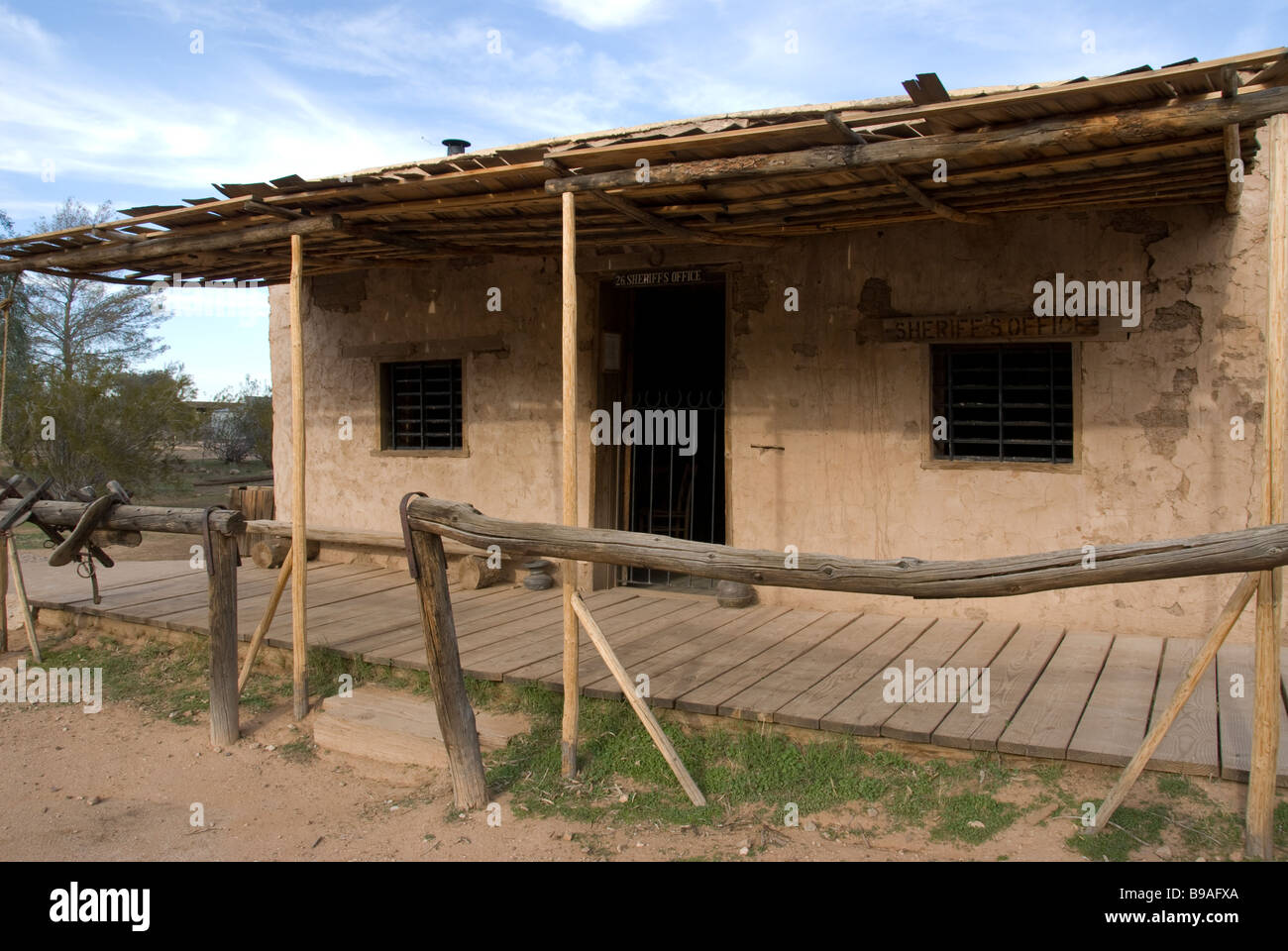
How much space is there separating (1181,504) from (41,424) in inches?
591

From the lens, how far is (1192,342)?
5.73 m

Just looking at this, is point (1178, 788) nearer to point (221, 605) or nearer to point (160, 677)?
point (221, 605)

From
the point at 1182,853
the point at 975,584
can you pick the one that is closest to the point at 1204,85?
the point at 975,584

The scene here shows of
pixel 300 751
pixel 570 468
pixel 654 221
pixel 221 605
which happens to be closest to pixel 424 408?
pixel 221 605

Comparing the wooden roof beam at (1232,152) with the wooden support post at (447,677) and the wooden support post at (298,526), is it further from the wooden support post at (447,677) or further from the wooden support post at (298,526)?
the wooden support post at (298,526)

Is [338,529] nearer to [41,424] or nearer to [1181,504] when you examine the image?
[1181,504]

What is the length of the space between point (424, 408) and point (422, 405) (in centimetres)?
3

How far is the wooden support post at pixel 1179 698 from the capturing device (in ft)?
11.5

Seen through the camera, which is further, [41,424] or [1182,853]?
[41,424]

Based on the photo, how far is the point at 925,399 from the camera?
6.48m

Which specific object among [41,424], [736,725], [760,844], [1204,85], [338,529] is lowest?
[760,844]

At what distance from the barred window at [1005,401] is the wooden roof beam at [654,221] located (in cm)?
153
